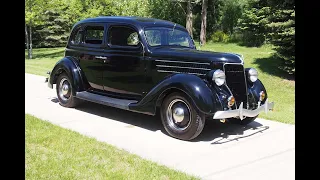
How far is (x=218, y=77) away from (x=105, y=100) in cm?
231

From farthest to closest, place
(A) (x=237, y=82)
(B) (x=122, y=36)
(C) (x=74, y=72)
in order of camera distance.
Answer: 1. (C) (x=74, y=72)
2. (B) (x=122, y=36)
3. (A) (x=237, y=82)

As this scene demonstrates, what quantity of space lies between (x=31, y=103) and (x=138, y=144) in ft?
12.2

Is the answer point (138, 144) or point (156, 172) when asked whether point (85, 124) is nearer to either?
point (138, 144)

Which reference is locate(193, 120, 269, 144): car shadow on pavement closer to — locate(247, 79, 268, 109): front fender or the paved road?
the paved road

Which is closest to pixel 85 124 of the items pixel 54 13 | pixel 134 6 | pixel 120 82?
pixel 120 82

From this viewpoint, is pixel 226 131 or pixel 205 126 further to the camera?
pixel 205 126

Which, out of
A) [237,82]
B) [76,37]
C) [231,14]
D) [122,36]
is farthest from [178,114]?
[231,14]

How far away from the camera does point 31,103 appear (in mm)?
7617

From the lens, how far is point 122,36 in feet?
21.4

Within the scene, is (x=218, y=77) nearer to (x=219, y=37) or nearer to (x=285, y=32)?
(x=285, y=32)

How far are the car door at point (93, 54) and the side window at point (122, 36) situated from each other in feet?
0.67

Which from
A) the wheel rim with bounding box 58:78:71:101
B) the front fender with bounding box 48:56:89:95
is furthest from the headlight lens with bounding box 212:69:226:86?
the wheel rim with bounding box 58:78:71:101
